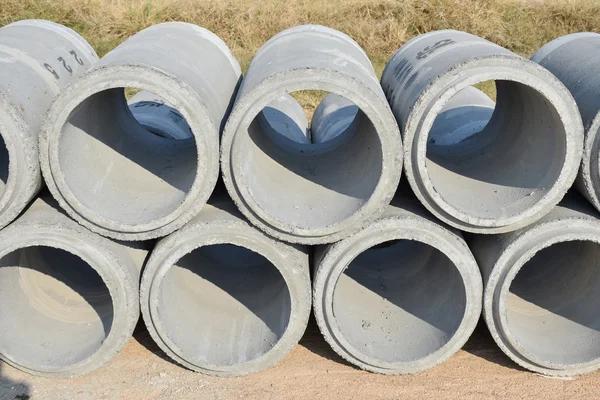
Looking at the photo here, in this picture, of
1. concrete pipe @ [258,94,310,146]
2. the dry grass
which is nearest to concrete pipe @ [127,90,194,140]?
concrete pipe @ [258,94,310,146]

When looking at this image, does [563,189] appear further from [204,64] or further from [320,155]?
[204,64]

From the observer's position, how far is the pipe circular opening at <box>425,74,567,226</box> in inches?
150

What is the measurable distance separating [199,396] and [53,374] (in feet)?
3.11

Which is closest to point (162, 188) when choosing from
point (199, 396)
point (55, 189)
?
point (55, 189)

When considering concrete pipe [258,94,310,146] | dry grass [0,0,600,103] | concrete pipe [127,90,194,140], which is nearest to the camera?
concrete pipe [127,90,194,140]

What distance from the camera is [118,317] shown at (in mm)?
4000

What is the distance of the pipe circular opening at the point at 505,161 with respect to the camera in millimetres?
3822

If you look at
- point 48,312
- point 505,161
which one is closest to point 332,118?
point 505,161

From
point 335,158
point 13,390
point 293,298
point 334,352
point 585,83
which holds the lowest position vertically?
point 13,390

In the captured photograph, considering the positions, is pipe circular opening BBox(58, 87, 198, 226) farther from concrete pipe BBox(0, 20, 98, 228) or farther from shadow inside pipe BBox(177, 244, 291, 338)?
shadow inside pipe BBox(177, 244, 291, 338)

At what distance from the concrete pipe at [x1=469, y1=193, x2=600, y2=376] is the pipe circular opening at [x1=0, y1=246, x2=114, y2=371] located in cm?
245

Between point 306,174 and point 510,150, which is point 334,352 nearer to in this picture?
point 306,174

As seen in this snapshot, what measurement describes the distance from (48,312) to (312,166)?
80.8 inches

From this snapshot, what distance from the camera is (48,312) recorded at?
4441mm
